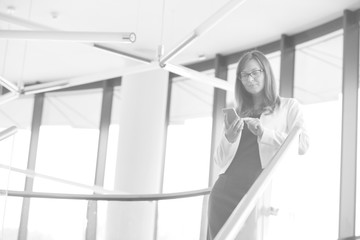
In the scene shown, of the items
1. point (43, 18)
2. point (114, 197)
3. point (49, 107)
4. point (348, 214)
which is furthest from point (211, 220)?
point (49, 107)

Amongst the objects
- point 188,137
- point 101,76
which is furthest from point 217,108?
point 101,76

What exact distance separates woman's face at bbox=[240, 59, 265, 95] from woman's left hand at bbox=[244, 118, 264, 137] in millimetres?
212

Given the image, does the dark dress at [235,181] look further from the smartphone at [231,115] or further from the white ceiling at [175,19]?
the white ceiling at [175,19]

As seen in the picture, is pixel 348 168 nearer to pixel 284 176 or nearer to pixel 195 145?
pixel 195 145

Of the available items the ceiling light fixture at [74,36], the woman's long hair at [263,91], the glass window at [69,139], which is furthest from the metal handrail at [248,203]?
the glass window at [69,139]

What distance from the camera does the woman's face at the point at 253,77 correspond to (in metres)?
2.40

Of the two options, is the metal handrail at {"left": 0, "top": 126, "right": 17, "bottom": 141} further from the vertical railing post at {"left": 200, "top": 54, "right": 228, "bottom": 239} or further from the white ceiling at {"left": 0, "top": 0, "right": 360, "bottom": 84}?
the vertical railing post at {"left": 200, "top": 54, "right": 228, "bottom": 239}

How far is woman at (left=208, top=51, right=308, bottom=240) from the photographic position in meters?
2.22

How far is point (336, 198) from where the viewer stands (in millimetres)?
6078

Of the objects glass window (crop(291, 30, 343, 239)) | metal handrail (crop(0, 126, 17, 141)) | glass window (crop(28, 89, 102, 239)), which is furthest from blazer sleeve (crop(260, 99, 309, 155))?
glass window (crop(28, 89, 102, 239))

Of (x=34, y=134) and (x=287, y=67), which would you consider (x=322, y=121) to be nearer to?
(x=287, y=67)

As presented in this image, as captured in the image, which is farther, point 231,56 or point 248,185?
point 231,56

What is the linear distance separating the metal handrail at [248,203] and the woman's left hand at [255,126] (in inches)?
8.5

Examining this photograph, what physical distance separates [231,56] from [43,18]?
2.76m
